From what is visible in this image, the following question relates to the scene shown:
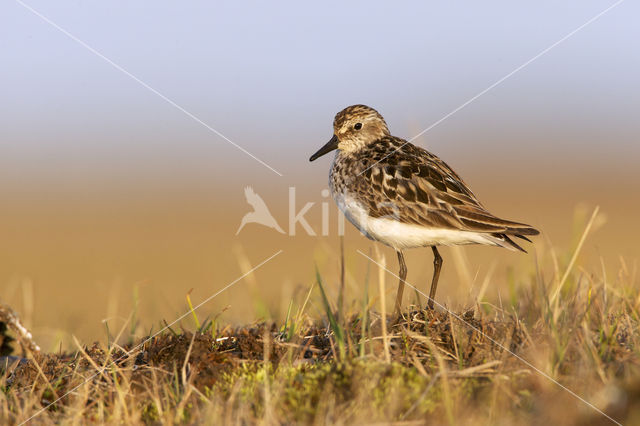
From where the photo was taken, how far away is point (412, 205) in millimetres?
7242

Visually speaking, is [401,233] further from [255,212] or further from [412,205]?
[255,212]

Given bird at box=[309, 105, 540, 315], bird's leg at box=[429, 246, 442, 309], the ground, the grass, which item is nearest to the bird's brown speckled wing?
bird at box=[309, 105, 540, 315]

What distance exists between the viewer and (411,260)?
29.2 feet

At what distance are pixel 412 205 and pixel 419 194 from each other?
0.53ft

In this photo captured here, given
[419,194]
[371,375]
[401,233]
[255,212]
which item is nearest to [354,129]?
[419,194]

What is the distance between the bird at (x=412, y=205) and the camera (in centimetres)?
711

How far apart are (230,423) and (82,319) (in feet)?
17.6

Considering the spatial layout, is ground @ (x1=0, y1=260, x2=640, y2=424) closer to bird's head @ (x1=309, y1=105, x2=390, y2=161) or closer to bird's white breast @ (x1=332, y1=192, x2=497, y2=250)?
bird's white breast @ (x1=332, y1=192, x2=497, y2=250)

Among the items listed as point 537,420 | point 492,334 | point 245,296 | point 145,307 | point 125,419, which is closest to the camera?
point 537,420

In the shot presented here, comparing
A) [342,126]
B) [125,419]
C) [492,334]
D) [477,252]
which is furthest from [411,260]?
[477,252]

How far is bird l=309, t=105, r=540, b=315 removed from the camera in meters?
7.11

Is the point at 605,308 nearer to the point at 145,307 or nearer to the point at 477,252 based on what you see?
the point at 145,307

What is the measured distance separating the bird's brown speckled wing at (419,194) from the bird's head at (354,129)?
0.86 m

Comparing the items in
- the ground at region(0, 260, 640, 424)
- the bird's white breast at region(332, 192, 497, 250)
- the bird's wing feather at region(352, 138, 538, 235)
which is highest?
the bird's wing feather at region(352, 138, 538, 235)
